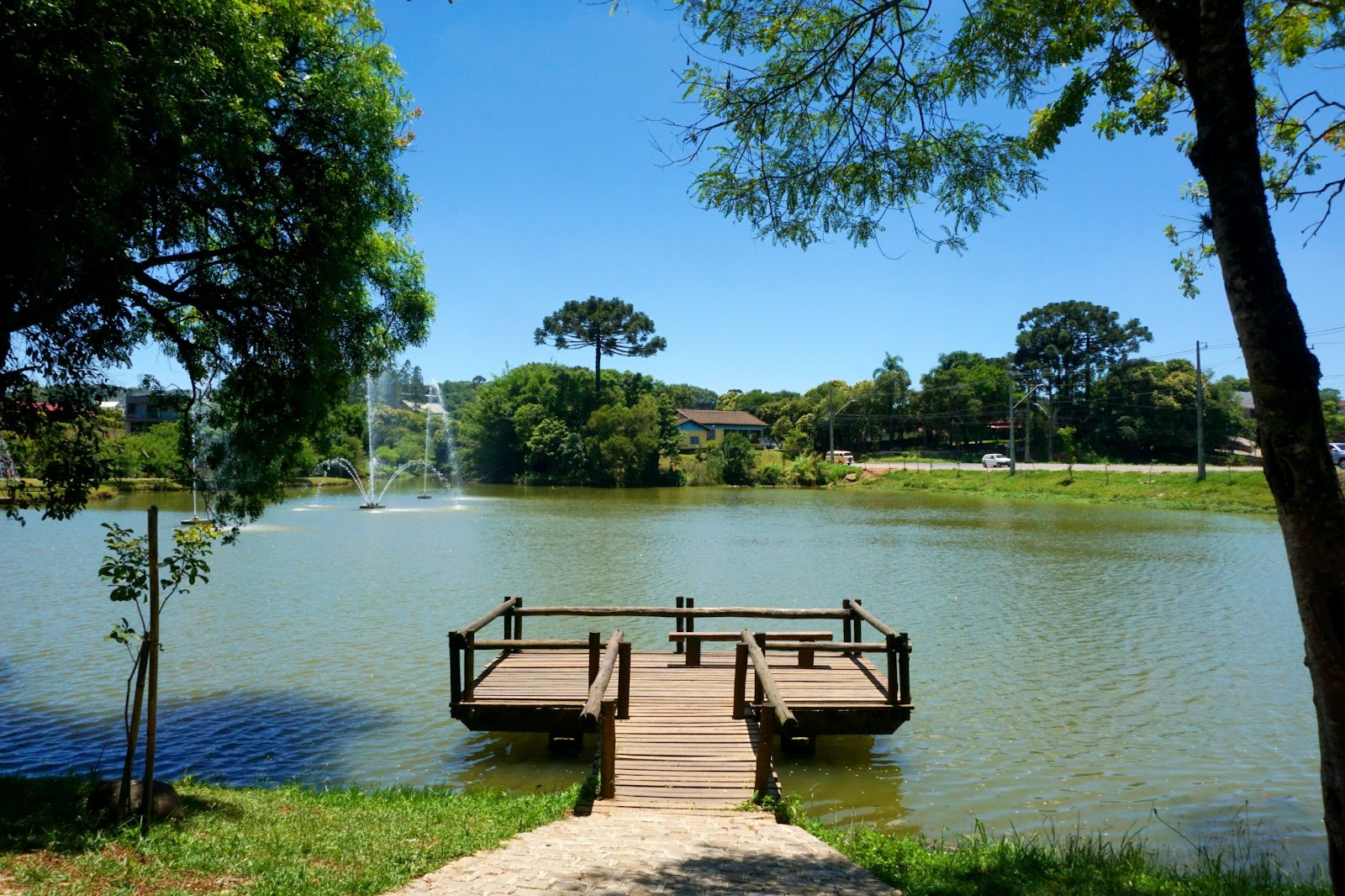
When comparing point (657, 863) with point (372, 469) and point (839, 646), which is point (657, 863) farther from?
point (372, 469)

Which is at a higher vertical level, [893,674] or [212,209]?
[212,209]

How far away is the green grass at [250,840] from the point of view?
221 inches

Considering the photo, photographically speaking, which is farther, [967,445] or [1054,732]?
[967,445]

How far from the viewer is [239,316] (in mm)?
9859

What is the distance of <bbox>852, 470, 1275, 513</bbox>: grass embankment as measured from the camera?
52.1 metres

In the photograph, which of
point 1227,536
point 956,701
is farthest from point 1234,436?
point 956,701

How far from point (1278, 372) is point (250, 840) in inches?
301

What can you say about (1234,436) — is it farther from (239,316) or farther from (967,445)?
(239,316)

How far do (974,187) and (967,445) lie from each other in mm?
95588

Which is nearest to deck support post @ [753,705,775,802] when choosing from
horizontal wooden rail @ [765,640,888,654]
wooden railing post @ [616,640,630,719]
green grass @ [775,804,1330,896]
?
green grass @ [775,804,1330,896]

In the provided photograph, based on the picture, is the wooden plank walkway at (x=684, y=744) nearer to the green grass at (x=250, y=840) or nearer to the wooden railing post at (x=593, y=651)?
the wooden railing post at (x=593, y=651)

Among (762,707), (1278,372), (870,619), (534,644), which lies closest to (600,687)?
(762,707)

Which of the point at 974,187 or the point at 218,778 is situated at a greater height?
the point at 974,187

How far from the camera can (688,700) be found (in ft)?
37.3
